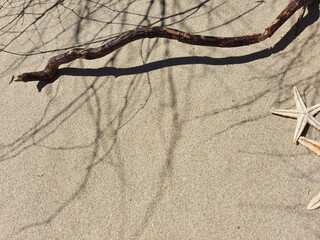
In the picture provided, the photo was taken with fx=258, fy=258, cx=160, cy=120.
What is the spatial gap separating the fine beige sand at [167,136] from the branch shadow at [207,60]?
11mm

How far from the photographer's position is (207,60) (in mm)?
2141

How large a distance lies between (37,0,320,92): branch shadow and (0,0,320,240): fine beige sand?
0.01m

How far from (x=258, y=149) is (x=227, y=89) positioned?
20.4 inches

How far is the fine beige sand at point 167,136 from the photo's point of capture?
162 cm

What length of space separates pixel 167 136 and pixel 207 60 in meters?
0.74

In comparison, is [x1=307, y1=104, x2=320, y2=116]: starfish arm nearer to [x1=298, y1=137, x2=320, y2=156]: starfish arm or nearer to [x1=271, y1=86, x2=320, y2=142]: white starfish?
[x1=271, y1=86, x2=320, y2=142]: white starfish

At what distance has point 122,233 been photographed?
1.64m

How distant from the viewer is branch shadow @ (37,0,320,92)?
2.06 meters

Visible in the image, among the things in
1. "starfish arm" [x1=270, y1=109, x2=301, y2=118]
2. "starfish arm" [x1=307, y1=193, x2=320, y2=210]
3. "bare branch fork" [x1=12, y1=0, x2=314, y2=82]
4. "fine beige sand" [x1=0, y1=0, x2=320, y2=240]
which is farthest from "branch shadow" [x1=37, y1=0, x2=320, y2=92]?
"starfish arm" [x1=307, y1=193, x2=320, y2=210]

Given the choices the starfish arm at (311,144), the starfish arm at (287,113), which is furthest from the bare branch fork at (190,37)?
the starfish arm at (311,144)

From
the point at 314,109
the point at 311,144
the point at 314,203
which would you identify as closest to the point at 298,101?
the point at 314,109

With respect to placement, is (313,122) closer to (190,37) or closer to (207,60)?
(207,60)

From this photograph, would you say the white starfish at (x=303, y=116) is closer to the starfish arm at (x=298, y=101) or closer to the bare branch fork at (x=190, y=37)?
the starfish arm at (x=298, y=101)

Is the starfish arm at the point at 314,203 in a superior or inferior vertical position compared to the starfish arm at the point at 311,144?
inferior
